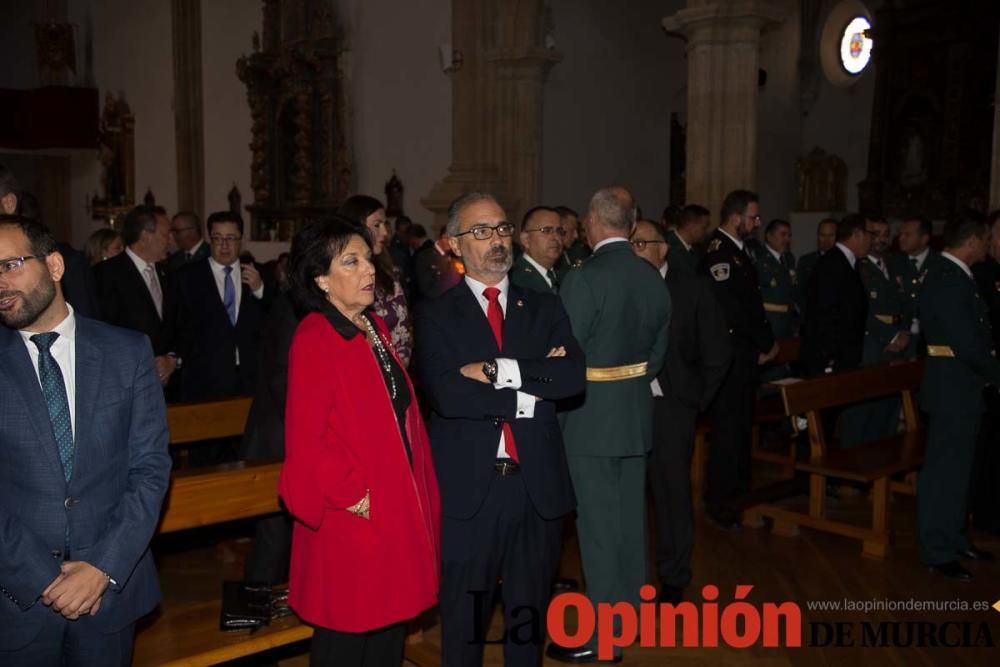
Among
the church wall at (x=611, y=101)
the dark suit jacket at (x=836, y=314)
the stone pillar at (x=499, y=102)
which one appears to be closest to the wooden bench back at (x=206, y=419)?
the dark suit jacket at (x=836, y=314)

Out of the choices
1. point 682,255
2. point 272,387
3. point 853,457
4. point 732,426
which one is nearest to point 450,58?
point 682,255

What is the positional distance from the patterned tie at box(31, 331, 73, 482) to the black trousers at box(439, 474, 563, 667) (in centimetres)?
111

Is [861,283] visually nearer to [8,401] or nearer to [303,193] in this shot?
[8,401]

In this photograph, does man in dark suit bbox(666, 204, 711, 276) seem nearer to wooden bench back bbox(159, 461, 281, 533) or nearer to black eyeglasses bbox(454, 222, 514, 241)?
black eyeglasses bbox(454, 222, 514, 241)

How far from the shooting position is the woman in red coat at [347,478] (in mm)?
2465

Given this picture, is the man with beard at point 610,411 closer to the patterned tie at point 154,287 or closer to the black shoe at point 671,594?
the black shoe at point 671,594

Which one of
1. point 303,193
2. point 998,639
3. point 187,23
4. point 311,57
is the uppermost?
point 187,23

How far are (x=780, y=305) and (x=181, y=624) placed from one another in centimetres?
545

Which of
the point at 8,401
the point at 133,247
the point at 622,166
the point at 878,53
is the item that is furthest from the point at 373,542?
the point at 878,53

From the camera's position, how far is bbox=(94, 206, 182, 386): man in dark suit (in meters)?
5.32

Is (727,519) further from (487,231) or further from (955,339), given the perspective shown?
(487,231)

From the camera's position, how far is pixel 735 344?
5.67m

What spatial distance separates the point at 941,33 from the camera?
12547 mm

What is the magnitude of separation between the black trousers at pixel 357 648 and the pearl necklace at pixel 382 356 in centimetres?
68
